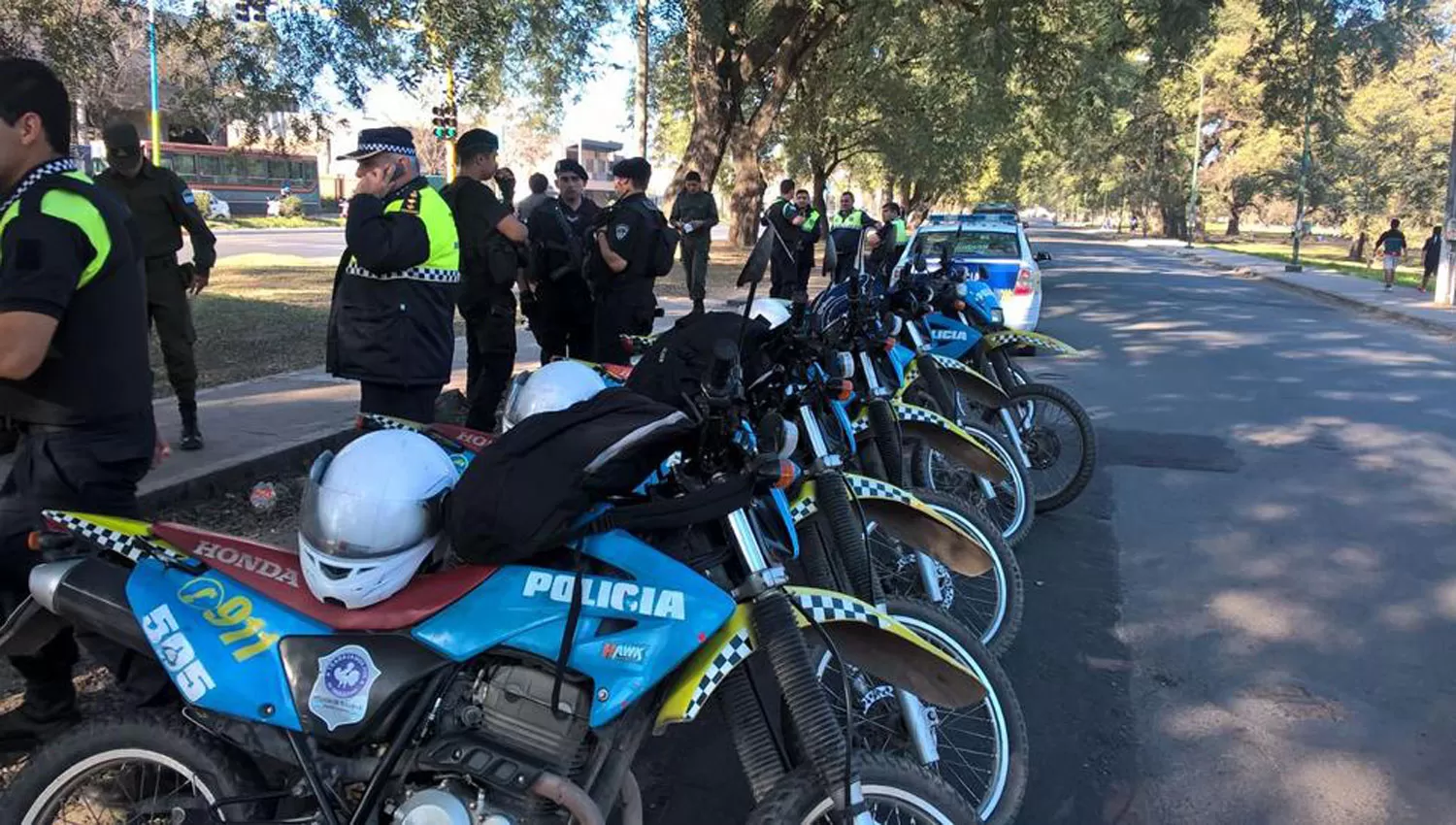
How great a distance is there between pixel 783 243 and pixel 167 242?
14.7 feet

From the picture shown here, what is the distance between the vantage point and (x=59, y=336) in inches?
106

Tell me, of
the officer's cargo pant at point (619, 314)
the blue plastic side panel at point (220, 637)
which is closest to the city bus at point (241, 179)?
the officer's cargo pant at point (619, 314)

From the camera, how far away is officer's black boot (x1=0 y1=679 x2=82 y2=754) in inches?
120

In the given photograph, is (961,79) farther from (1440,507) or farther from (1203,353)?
(1440,507)

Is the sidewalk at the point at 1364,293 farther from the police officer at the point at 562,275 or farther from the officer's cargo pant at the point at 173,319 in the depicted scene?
the officer's cargo pant at the point at 173,319

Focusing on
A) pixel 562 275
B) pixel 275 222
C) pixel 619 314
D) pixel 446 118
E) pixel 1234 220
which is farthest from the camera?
pixel 1234 220

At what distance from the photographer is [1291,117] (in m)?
12.7

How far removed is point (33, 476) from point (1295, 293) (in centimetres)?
2636

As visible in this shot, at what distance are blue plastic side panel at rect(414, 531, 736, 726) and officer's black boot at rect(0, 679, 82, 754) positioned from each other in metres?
1.69

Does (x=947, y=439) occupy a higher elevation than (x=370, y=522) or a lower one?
lower

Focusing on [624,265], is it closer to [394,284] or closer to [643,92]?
[394,284]

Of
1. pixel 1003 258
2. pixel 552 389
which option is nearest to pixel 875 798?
pixel 552 389

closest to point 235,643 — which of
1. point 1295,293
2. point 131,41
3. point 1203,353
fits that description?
point 131,41

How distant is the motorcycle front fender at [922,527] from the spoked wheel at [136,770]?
6.87 ft
